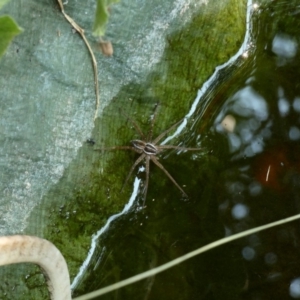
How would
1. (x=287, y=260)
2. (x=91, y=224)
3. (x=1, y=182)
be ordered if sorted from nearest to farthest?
1. (x=1, y=182)
2. (x=91, y=224)
3. (x=287, y=260)

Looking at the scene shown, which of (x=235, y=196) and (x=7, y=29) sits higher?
(x=7, y=29)

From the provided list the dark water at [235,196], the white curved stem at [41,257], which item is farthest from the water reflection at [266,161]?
the white curved stem at [41,257]

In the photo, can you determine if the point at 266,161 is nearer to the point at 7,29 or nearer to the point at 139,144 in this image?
the point at 139,144

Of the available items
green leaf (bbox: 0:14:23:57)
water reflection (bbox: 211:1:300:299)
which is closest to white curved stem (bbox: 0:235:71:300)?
green leaf (bbox: 0:14:23:57)

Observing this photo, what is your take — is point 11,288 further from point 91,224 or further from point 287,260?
point 287,260

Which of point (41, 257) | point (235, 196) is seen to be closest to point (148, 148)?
point (235, 196)

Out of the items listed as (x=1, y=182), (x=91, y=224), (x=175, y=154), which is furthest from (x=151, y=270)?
(x=1, y=182)
